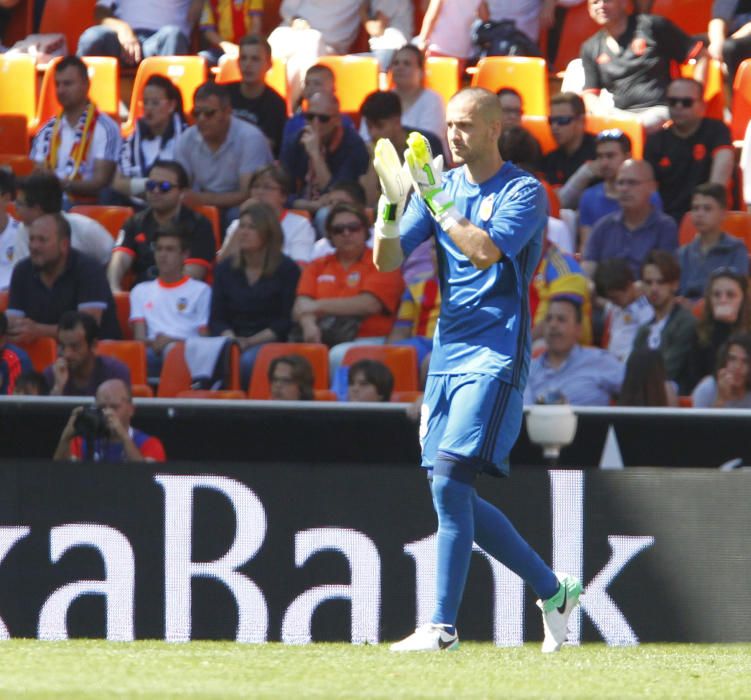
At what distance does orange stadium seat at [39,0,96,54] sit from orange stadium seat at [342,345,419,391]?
6.40m

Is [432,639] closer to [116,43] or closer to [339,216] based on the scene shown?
[339,216]

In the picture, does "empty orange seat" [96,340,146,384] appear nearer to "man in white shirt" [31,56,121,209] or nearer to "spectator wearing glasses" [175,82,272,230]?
"spectator wearing glasses" [175,82,272,230]

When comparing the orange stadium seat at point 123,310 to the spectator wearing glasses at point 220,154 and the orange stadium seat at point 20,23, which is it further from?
the orange stadium seat at point 20,23

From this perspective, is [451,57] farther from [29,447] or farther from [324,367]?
Answer: [29,447]

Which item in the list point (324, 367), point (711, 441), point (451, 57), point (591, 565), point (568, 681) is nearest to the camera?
point (568, 681)

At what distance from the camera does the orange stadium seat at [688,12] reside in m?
13.2

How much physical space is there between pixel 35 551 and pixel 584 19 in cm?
803

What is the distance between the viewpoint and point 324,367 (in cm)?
878

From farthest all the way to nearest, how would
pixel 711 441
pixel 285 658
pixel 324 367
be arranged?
pixel 324 367 < pixel 711 441 < pixel 285 658

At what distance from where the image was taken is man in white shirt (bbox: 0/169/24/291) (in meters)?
10.1

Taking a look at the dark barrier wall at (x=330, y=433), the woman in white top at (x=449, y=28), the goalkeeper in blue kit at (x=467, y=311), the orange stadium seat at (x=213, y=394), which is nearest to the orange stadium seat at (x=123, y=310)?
the orange stadium seat at (x=213, y=394)

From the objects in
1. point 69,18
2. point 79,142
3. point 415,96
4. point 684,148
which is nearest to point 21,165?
point 79,142

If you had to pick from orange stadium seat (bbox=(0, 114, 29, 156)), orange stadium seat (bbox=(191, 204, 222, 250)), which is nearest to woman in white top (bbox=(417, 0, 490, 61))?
orange stadium seat (bbox=(191, 204, 222, 250))

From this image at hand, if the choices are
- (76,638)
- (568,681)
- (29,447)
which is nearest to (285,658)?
(568,681)
